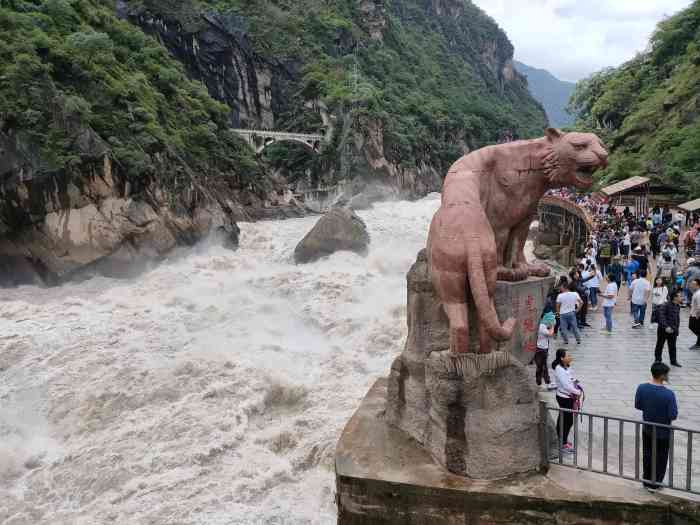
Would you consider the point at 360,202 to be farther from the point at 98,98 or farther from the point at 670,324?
the point at 670,324

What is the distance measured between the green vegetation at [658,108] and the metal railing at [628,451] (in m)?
22.5

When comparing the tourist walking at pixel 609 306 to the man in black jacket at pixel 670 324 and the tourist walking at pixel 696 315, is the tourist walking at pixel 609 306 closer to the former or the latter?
the tourist walking at pixel 696 315

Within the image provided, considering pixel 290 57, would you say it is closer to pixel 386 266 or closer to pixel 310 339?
pixel 386 266

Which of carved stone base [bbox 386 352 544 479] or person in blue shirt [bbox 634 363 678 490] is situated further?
carved stone base [bbox 386 352 544 479]

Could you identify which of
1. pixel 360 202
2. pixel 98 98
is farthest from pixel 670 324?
pixel 360 202

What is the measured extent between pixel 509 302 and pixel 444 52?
105 m

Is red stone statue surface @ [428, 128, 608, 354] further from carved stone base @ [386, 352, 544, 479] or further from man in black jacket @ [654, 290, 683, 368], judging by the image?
man in black jacket @ [654, 290, 683, 368]

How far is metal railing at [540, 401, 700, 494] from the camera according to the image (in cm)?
463

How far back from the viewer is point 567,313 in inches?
406

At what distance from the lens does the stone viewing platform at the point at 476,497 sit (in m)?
4.58

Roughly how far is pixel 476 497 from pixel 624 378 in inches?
188

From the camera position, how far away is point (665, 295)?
10.1 m

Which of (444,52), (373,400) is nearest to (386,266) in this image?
(373,400)

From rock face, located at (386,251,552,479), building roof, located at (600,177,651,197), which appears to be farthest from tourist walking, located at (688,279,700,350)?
building roof, located at (600,177,651,197)
